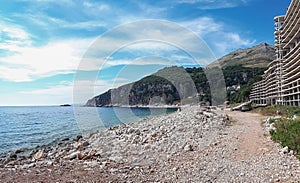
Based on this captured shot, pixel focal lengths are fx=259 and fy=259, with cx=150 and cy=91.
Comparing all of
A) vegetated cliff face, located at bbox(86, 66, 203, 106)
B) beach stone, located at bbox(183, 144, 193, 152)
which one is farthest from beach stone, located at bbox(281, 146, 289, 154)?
vegetated cliff face, located at bbox(86, 66, 203, 106)

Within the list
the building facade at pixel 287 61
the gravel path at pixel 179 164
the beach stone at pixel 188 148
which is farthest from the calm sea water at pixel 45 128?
the building facade at pixel 287 61

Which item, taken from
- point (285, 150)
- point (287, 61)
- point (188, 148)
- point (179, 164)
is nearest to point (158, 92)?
point (287, 61)

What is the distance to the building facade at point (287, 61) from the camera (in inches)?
1686

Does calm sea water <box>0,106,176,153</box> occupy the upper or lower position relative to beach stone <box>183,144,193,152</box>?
lower

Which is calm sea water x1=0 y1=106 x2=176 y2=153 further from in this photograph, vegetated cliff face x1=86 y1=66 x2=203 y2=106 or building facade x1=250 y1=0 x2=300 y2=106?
vegetated cliff face x1=86 y1=66 x2=203 y2=106

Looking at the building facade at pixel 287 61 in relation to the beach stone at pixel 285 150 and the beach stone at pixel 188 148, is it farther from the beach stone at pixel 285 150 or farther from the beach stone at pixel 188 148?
the beach stone at pixel 188 148

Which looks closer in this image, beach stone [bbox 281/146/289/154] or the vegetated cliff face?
beach stone [bbox 281/146/289/154]

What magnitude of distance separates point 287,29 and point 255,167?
48051 mm

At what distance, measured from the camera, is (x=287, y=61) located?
48.0m

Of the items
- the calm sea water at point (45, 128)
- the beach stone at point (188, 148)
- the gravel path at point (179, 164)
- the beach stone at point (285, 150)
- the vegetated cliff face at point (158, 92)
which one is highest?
the vegetated cliff face at point (158, 92)

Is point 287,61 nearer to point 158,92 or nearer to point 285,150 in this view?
point 285,150

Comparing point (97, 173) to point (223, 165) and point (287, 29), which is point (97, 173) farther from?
point (287, 29)

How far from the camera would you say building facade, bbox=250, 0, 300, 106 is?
42.8m

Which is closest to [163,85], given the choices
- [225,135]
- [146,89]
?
[146,89]
